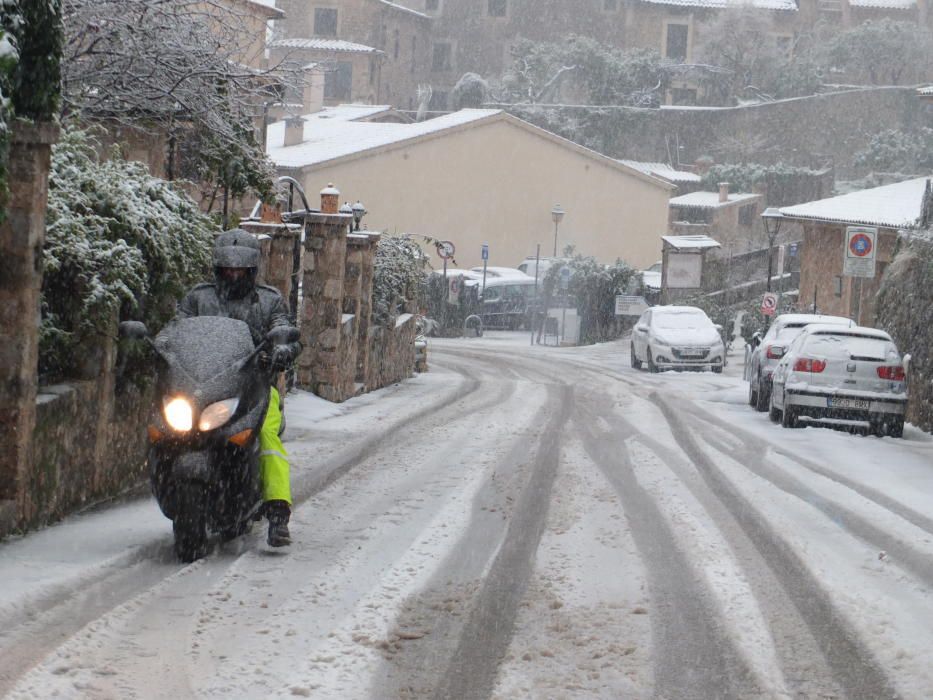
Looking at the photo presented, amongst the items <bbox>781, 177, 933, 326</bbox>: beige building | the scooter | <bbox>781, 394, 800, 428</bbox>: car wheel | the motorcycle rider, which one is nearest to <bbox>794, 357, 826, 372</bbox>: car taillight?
<bbox>781, 394, 800, 428</bbox>: car wheel

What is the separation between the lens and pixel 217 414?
690 cm

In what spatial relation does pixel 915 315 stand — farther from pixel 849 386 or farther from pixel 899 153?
pixel 899 153

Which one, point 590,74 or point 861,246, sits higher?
point 590,74

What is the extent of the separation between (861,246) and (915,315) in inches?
131

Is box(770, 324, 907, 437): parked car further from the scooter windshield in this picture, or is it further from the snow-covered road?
the scooter windshield

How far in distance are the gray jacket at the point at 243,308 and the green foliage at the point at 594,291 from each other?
37.0 meters

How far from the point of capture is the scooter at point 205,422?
271 inches

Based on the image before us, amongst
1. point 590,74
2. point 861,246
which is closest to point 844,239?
point 861,246

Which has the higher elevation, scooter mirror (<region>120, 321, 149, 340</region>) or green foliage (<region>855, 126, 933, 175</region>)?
green foliage (<region>855, 126, 933, 175</region>)

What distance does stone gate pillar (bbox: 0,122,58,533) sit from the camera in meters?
7.17

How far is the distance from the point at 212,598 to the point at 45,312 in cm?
259

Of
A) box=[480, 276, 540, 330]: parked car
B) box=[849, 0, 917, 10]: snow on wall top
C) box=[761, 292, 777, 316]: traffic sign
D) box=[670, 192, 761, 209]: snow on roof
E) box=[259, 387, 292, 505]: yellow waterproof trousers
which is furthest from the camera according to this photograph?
box=[849, 0, 917, 10]: snow on wall top

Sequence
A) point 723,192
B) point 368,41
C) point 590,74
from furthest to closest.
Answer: point 368,41 → point 590,74 → point 723,192

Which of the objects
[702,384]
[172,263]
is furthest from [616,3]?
[172,263]
